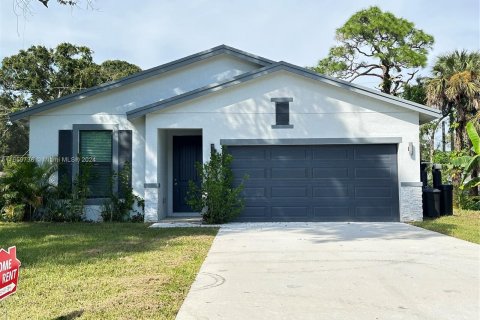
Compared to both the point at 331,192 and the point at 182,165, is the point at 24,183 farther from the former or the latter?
the point at 331,192

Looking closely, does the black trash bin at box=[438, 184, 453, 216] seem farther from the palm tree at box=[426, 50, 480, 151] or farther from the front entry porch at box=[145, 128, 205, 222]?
the palm tree at box=[426, 50, 480, 151]

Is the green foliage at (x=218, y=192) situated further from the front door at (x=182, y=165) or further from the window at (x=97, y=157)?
the window at (x=97, y=157)

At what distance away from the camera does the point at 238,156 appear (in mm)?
12453

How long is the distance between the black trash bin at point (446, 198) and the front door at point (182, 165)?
764 cm

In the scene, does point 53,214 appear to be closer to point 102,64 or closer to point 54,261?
point 54,261

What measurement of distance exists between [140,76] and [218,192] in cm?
471

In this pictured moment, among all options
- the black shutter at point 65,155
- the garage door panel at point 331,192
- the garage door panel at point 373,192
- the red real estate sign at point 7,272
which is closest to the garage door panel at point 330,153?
the garage door panel at point 331,192

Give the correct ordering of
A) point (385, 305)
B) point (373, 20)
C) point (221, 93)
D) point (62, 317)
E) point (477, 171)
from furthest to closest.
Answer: point (373, 20) < point (477, 171) < point (221, 93) < point (385, 305) < point (62, 317)

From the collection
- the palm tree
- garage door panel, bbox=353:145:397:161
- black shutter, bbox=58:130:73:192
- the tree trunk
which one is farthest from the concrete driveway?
the tree trunk

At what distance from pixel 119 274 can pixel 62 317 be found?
176 centimetres

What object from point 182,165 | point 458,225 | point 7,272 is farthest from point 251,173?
point 7,272

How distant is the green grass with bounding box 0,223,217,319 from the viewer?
4.59 meters

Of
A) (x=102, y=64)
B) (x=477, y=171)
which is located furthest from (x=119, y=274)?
(x=102, y=64)

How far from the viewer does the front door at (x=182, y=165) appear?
14.2 meters
